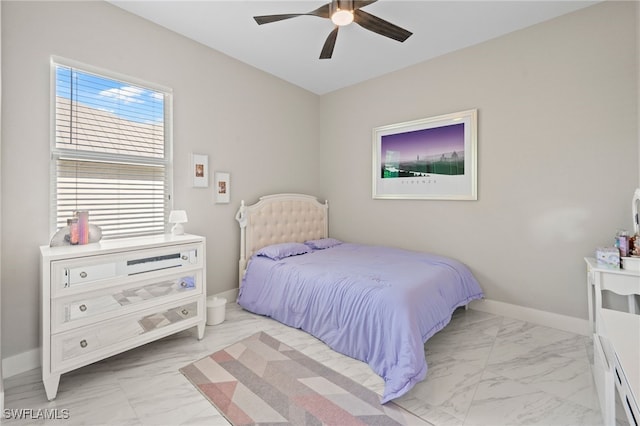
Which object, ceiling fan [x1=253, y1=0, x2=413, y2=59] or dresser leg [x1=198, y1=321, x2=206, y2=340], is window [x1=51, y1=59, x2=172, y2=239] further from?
ceiling fan [x1=253, y1=0, x2=413, y2=59]

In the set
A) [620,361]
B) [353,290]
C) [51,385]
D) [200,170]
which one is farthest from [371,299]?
[200,170]

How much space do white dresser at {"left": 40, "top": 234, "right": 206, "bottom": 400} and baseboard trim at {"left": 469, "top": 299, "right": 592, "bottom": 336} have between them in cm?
297

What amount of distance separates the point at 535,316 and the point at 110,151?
14.3ft

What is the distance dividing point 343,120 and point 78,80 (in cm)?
313

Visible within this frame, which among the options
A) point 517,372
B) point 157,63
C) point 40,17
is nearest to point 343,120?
point 157,63

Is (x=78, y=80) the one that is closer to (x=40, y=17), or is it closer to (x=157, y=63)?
(x=40, y=17)

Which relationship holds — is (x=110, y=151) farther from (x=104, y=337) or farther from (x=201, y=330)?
(x=201, y=330)

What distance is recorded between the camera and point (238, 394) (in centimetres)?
187

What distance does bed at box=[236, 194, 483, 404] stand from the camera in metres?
1.94

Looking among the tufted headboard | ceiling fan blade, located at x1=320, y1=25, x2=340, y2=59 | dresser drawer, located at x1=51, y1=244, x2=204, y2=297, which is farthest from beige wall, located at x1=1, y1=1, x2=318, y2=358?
ceiling fan blade, located at x1=320, y1=25, x2=340, y2=59

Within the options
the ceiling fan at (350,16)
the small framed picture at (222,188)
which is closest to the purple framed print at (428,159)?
the ceiling fan at (350,16)

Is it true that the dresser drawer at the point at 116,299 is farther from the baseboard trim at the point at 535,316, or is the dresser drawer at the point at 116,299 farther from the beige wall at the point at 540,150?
the baseboard trim at the point at 535,316

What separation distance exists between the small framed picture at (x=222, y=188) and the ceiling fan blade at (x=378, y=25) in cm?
211

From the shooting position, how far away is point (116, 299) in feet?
6.81
